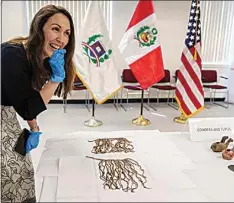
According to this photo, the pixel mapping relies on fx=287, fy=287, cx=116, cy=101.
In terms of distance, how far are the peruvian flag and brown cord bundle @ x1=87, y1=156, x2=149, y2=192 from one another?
9.35ft

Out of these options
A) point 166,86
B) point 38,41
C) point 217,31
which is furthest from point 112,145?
point 217,31

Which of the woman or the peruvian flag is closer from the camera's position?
the woman

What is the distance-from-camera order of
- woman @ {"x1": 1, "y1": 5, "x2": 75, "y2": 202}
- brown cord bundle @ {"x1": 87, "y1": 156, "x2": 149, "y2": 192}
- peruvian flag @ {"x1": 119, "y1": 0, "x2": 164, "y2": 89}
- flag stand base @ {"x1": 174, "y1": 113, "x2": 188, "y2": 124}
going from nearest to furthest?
brown cord bundle @ {"x1": 87, "y1": 156, "x2": 149, "y2": 192}
woman @ {"x1": 1, "y1": 5, "x2": 75, "y2": 202}
peruvian flag @ {"x1": 119, "y1": 0, "x2": 164, "y2": 89}
flag stand base @ {"x1": 174, "y1": 113, "x2": 188, "y2": 124}

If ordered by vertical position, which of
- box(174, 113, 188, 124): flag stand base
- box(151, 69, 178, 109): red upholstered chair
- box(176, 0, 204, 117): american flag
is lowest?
box(174, 113, 188, 124): flag stand base

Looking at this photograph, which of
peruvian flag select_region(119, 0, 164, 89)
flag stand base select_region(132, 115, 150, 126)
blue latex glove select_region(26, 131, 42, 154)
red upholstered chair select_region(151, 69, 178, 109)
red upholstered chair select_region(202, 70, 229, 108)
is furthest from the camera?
red upholstered chair select_region(202, 70, 229, 108)

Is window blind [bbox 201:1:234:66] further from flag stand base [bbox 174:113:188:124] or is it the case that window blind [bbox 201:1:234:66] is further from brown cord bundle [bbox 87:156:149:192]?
brown cord bundle [bbox 87:156:149:192]

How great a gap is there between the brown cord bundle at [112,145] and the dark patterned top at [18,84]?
0.36 metres

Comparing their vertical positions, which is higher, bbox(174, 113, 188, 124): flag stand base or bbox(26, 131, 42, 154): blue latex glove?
bbox(26, 131, 42, 154): blue latex glove

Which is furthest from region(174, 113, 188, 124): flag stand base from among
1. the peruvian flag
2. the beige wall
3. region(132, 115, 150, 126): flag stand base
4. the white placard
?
the white placard

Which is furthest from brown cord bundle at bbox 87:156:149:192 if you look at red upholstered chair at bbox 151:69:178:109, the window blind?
the window blind

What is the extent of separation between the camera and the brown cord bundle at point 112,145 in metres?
1.35

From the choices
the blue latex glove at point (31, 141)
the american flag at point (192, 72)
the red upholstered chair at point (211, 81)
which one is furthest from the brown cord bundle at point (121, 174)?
the red upholstered chair at point (211, 81)

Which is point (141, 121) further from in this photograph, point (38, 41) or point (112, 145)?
point (38, 41)

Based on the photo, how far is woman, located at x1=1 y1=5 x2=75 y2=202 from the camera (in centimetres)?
112
